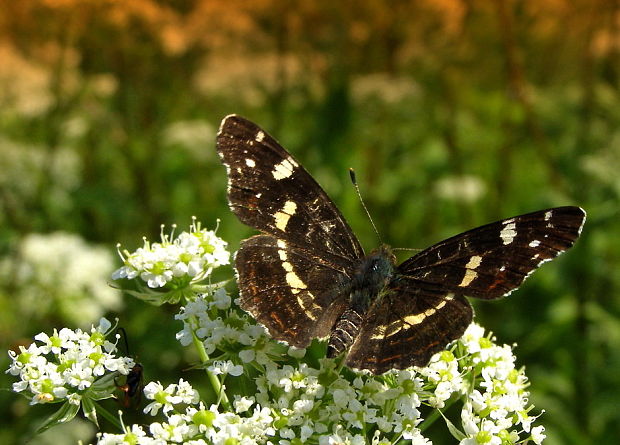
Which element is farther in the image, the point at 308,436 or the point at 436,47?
the point at 436,47

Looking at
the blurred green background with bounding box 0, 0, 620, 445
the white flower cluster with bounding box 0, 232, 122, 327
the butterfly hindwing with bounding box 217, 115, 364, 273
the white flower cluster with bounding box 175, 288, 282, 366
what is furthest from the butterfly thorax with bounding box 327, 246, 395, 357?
the white flower cluster with bounding box 0, 232, 122, 327

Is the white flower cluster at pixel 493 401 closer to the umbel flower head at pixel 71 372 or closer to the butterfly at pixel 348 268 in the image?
the butterfly at pixel 348 268

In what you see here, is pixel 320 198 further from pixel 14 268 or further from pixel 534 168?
pixel 534 168

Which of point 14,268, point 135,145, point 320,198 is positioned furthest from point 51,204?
point 320,198

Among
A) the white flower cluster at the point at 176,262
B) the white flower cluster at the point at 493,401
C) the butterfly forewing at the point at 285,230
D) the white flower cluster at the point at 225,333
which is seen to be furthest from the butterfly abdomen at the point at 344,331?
the white flower cluster at the point at 176,262

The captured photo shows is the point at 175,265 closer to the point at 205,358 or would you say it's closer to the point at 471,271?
the point at 205,358

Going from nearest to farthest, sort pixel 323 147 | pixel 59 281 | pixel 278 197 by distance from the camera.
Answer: pixel 278 197
pixel 59 281
pixel 323 147

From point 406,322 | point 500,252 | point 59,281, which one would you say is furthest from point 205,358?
point 59,281
